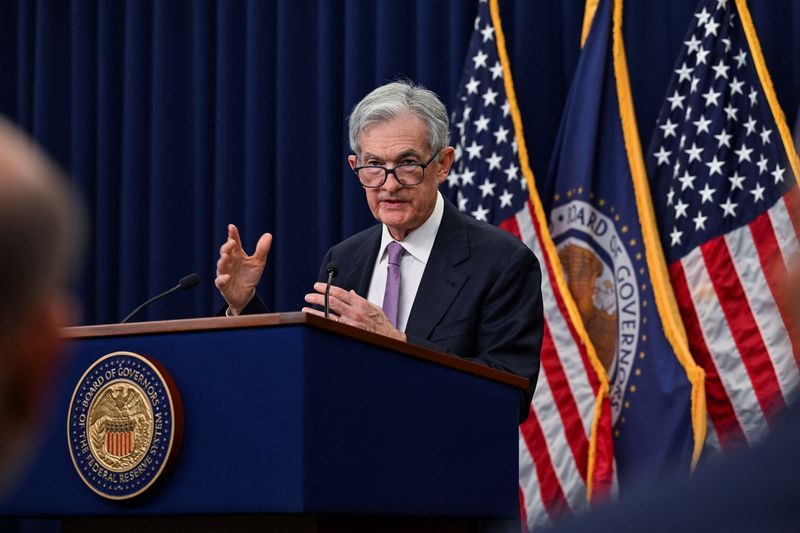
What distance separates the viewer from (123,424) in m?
2.22

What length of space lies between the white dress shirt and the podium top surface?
0.61 m

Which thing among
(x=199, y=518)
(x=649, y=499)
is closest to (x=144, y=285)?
(x=199, y=518)

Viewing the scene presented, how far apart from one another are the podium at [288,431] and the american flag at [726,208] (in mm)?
2518

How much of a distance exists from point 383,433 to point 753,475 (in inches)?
72.4

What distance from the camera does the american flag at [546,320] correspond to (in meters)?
4.93

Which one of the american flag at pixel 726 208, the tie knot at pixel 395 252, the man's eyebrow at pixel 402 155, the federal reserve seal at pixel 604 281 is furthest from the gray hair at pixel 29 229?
the federal reserve seal at pixel 604 281

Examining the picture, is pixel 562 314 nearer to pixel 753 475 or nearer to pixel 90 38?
pixel 90 38

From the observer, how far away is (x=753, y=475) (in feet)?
1.38

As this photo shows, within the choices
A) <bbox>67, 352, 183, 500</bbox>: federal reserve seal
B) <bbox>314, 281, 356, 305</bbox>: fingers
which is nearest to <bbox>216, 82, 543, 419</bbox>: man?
<bbox>314, 281, 356, 305</bbox>: fingers

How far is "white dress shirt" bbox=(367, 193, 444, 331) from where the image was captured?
10.3 feet

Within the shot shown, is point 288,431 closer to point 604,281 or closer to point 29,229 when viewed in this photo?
point 29,229

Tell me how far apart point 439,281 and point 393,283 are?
0.53ft

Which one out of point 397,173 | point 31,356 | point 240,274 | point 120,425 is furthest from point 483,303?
point 31,356

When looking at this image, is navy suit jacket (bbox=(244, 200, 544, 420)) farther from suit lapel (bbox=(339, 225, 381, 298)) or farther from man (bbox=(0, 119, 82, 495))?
man (bbox=(0, 119, 82, 495))
